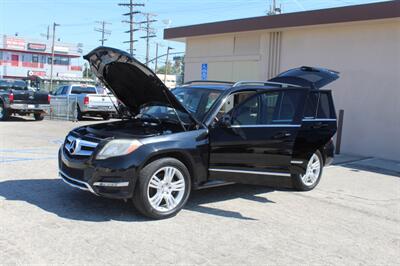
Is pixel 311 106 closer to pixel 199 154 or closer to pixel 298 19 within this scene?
pixel 199 154

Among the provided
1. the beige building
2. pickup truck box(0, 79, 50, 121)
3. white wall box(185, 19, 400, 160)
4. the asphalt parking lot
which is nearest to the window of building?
pickup truck box(0, 79, 50, 121)

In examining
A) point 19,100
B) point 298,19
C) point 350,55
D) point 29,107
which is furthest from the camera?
point 29,107

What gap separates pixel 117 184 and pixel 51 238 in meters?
0.97

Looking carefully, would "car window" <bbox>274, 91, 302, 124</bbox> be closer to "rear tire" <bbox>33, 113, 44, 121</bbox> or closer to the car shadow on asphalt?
the car shadow on asphalt

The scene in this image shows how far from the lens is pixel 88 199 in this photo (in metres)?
6.40

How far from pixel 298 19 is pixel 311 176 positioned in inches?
281

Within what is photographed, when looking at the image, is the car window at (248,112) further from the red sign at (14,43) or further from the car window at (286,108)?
the red sign at (14,43)

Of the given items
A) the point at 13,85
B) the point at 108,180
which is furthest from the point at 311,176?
the point at 13,85

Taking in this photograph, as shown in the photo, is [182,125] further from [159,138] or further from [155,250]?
[155,250]

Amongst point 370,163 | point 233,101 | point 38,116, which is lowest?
point 370,163

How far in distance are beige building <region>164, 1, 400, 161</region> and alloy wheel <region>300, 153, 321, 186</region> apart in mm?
4882

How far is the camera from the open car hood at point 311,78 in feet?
26.3

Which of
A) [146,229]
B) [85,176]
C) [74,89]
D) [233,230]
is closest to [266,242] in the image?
[233,230]

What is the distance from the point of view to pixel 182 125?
6.16 meters
